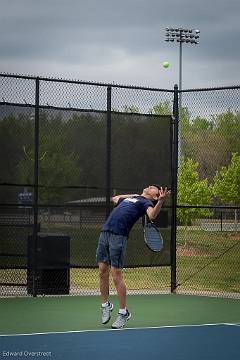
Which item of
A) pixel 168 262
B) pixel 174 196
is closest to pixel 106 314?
pixel 168 262

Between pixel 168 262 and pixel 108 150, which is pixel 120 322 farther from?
pixel 168 262

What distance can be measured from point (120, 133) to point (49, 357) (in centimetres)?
725

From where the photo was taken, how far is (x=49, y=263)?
14766 mm

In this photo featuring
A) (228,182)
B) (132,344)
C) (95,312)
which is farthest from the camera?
(228,182)

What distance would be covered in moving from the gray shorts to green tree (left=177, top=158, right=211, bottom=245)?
7040mm

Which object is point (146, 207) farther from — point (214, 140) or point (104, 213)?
point (214, 140)

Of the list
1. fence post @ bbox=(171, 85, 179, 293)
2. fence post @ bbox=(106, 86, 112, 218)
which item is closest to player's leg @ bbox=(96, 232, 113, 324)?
fence post @ bbox=(106, 86, 112, 218)

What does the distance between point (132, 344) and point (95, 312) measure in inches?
123

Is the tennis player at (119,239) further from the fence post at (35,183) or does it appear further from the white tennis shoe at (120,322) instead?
the fence post at (35,183)

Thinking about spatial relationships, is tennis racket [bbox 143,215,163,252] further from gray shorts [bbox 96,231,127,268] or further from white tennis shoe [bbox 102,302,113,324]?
white tennis shoe [bbox 102,302,113,324]

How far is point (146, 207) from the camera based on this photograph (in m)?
11.0

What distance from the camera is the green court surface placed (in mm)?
11250

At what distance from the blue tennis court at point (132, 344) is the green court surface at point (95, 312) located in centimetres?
60

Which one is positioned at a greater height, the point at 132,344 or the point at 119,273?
the point at 119,273
